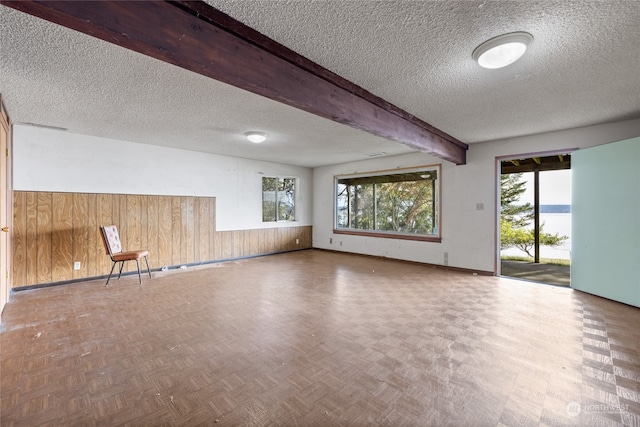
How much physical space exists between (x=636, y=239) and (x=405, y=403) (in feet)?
12.1

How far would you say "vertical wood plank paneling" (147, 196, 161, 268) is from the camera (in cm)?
504

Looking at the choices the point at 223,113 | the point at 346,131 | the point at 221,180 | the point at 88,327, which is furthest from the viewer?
the point at 221,180

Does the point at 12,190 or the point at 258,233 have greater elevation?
the point at 12,190

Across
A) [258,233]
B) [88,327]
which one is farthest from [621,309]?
[258,233]

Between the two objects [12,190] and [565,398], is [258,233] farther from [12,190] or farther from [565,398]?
[565,398]

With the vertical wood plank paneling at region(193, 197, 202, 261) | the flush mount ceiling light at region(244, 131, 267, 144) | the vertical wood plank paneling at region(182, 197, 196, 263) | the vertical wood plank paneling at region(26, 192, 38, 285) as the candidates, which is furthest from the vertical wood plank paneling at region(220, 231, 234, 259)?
the vertical wood plank paneling at region(26, 192, 38, 285)

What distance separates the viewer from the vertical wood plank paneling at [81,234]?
14.1ft

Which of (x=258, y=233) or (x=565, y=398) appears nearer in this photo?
(x=565, y=398)

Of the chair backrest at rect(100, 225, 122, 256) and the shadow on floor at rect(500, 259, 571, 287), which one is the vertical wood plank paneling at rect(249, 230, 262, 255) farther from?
the shadow on floor at rect(500, 259, 571, 287)

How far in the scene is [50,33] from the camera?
6.08 ft

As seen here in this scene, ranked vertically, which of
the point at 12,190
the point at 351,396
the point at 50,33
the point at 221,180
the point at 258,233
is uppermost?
the point at 50,33

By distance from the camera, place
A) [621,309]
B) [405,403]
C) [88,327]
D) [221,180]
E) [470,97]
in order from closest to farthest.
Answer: [405,403] → [88,327] → [470,97] → [621,309] → [221,180]

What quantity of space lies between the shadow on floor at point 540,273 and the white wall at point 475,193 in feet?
2.30

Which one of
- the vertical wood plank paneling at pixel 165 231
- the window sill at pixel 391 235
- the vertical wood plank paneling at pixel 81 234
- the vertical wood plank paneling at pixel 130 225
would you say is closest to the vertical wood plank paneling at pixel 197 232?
the vertical wood plank paneling at pixel 165 231
